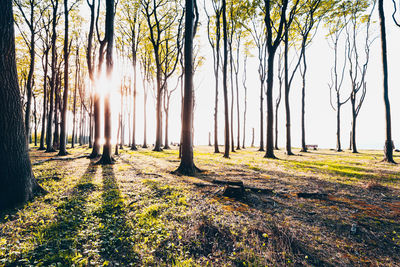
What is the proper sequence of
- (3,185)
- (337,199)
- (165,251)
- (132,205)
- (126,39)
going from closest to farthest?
(165,251), (3,185), (132,205), (337,199), (126,39)

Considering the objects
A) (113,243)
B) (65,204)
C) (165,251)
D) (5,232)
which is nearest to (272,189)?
(165,251)

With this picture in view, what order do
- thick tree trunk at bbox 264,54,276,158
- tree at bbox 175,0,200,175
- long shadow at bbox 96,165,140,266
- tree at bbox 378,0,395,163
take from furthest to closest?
thick tree trunk at bbox 264,54,276,158, tree at bbox 378,0,395,163, tree at bbox 175,0,200,175, long shadow at bbox 96,165,140,266

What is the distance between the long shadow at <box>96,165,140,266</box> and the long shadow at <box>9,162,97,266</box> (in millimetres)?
363

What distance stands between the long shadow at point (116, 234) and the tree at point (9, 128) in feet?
5.74

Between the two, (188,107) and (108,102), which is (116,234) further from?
(108,102)

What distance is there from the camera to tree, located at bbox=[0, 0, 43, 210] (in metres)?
3.50

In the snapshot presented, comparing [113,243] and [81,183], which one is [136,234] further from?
[81,183]

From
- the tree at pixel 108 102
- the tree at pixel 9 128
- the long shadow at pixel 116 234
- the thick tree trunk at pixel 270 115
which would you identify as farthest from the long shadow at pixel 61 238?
the thick tree trunk at pixel 270 115

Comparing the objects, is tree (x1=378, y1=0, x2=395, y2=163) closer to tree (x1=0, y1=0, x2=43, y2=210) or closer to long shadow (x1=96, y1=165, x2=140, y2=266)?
long shadow (x1=96, y1=165, x2=140, y2=266)

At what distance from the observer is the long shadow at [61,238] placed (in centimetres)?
212

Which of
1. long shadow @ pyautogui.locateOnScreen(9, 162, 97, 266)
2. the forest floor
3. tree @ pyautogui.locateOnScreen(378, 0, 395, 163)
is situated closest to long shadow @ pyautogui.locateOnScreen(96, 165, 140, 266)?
the forest floor

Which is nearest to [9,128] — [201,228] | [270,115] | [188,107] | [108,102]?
[201,228]

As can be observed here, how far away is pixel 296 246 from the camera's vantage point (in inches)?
94.7

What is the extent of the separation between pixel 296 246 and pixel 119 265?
7.88 ft
